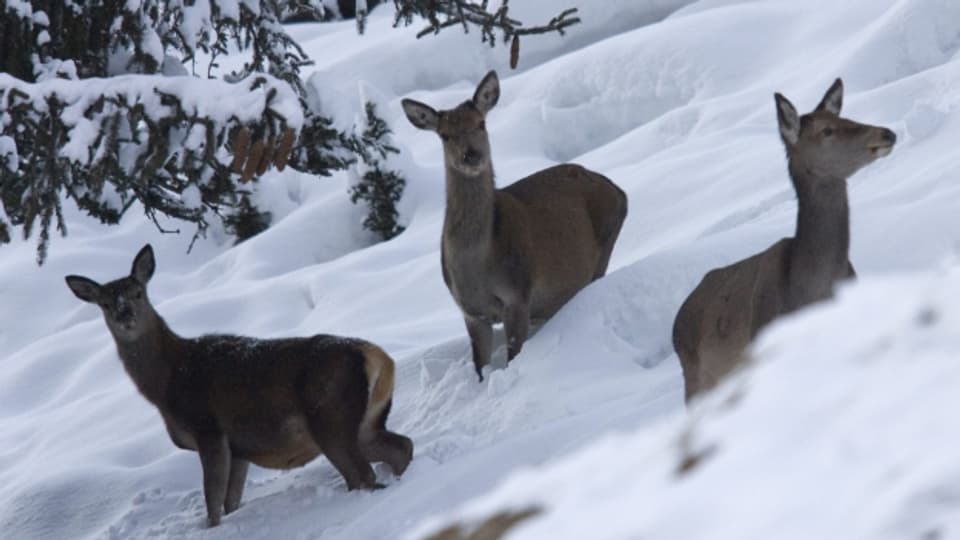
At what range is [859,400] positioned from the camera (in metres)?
2.04

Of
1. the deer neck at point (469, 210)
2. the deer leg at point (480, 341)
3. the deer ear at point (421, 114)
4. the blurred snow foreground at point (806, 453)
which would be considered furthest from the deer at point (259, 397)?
the blurred snow foreground at point (806, 453)

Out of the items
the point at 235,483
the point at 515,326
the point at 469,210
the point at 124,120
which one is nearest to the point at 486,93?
the point at 469,210

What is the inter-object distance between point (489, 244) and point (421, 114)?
94cm

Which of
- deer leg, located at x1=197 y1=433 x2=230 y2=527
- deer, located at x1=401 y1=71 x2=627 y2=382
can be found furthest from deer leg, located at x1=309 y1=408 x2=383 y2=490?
deer, located at x1=401 y1=71 x2=627 y2=382

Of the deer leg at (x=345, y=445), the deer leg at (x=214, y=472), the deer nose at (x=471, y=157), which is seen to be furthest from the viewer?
the deer nose at (x=471, y=157)

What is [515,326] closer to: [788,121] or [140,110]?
[788,121]

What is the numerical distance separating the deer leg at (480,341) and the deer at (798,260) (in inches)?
99.2

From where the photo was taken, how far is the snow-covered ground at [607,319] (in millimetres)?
2029

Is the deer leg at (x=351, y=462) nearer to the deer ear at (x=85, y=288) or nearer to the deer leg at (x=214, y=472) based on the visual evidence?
the deer leg at (x=214, y=472)

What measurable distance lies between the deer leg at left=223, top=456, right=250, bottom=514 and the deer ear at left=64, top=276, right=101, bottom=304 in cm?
131

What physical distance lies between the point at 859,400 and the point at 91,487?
848cm

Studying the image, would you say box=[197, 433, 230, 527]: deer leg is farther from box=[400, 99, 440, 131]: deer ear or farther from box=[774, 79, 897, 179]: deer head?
box=[774, 79, 897, 179]: deer head

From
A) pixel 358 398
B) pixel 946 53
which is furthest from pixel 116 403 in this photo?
pixel 946 53

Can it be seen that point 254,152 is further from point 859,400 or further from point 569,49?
point 569,49
